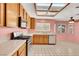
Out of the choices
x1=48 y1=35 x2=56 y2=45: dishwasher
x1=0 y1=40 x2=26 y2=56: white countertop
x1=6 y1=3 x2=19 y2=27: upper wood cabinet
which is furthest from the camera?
x1=48 y1=35 x2=56 y2=45: dishwasher

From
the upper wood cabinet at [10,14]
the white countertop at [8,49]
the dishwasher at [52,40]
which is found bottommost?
the dishwasher at [52,40]

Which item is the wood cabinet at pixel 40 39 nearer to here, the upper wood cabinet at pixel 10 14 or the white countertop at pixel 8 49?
the upper wood cabinet at pixel 10 14

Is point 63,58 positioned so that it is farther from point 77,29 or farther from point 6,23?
point 77,29

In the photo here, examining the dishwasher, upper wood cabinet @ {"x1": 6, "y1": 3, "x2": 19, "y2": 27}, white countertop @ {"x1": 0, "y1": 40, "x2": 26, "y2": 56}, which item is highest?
upper wood cabinet @ {"x1": 6, "y1": 3, "x2": 19, "y2": 27}

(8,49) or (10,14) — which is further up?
(10,14)

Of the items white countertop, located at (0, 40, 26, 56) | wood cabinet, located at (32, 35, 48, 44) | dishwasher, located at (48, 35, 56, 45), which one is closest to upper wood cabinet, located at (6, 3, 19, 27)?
white countertop, located at (0, 40, 26, 56)

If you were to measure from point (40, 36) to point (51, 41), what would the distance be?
2.64 feet

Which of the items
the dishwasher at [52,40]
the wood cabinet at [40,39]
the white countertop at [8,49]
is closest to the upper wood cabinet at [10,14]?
the white countertop at [8,49]

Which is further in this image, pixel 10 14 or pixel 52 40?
pixel 52 40

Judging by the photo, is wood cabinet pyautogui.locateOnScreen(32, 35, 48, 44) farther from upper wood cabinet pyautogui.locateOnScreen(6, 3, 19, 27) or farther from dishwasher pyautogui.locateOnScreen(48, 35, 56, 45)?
upper wood cabinet pyautogui.locateOnScreen(6, 3, 19, 27)

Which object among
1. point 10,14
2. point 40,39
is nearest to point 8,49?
point 10,14

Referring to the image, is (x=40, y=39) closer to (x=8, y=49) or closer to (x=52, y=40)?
(x=52, y=40)

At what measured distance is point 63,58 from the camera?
44.7 inches

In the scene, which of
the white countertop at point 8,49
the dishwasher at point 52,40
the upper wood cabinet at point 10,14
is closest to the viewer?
the white countertop at point 8,49
